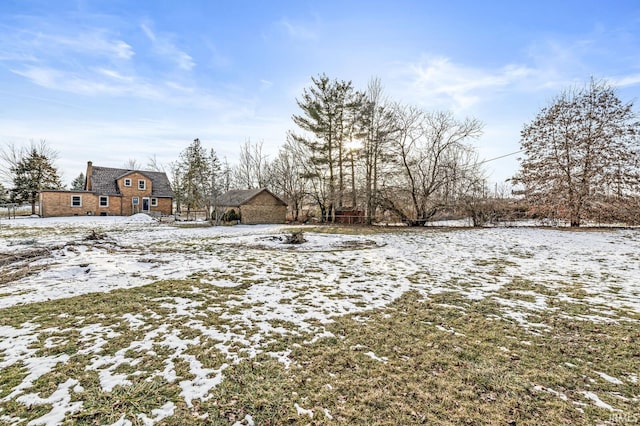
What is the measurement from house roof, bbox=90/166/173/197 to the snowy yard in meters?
26.5

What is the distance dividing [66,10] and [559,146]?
24.9 metres

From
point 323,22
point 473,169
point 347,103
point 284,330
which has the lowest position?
point 284,330

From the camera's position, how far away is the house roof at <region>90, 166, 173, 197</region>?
2900cm

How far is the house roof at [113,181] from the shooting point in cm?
2900

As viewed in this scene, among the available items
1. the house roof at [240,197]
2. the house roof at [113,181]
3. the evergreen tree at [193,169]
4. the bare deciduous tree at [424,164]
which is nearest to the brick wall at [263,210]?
the house roof at [240,197]

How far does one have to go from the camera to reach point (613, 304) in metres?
4.77

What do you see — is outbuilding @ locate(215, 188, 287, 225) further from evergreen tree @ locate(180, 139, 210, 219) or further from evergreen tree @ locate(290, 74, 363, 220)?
evergreen tree @ locate(180, 139, 210, 219)

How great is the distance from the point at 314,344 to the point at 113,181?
35.3 metres

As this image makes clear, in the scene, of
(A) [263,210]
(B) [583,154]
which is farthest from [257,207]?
(B) [583,154]

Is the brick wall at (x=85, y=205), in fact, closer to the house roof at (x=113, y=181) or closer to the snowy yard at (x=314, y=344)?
the house roof at (x=113, y=181)

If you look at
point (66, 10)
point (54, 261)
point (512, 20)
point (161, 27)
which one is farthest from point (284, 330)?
point (512, 20)

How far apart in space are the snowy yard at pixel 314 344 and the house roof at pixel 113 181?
2651cm

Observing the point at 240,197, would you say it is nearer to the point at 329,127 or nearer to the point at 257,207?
the point at 257,207

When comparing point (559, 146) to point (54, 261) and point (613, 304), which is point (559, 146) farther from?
point (54, 261)
